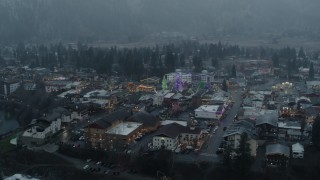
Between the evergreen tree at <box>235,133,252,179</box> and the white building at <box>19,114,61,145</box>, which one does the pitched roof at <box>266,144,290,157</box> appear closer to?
the evergreen tree at <box>235,133,252,179</box>

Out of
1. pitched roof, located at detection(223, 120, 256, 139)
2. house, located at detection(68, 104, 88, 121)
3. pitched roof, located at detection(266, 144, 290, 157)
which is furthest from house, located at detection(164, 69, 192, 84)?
pitched roof, located at detection(266, 144, 290, 157)

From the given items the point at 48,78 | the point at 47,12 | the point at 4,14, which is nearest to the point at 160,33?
the point at 47,12

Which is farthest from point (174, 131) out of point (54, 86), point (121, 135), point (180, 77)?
point (54, 86)

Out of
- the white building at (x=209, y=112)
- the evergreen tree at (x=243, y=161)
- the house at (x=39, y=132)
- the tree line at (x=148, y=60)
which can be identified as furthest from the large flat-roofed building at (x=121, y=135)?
the tree line at (x=148, y=60)

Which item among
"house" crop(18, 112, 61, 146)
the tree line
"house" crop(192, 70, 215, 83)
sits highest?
the tree line

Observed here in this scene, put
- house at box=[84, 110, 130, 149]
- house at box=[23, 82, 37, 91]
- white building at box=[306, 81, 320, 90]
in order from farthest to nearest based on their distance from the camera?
house at box=[23, 82, 37, 91]
white building at box=[306, 81, 320, 90]
house at box=[84, 110, 130, 149]

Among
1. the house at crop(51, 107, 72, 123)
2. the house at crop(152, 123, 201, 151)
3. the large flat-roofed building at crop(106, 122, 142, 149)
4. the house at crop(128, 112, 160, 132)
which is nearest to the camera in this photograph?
the house at crop(152, 123, 201, 151)
